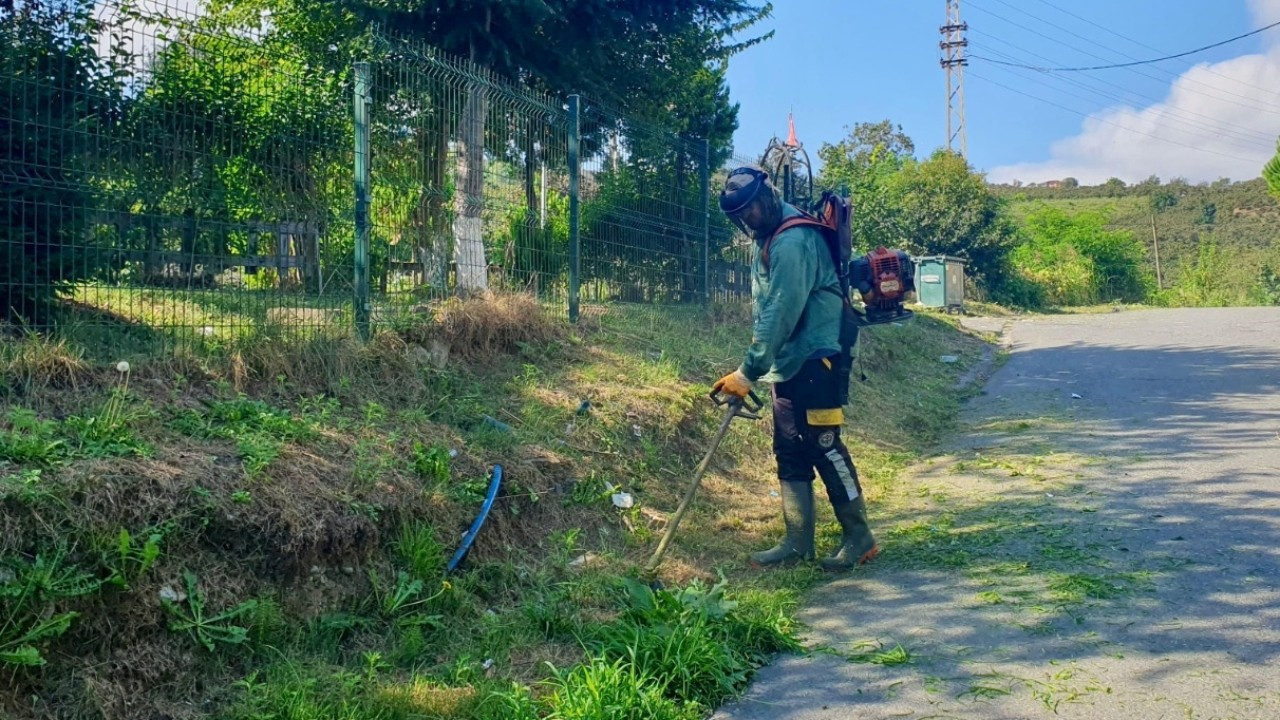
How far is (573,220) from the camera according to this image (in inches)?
306

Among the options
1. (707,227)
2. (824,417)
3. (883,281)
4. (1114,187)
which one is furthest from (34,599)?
(1114,187)

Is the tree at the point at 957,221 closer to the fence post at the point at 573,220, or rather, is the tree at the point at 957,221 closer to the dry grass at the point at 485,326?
the fence post at the point at 573,220

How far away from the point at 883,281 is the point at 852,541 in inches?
58.3

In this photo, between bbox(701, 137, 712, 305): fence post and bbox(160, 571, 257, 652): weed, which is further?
bbox(701, 137, 712, 305): fence post

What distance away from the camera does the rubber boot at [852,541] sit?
190 inches

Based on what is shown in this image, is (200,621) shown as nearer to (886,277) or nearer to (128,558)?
(128,558)

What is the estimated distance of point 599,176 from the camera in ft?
27.6

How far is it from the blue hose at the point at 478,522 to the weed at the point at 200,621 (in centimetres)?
102

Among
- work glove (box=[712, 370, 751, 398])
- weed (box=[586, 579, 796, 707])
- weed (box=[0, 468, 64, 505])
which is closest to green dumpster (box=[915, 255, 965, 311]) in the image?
work glove (box=[712, 370, 751, 398])

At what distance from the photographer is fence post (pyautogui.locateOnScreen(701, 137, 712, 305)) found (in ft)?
34.7

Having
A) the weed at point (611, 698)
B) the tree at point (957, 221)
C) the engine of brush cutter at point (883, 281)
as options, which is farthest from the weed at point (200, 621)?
the tree at point (957, 221)

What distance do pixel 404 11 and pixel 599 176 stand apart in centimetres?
303

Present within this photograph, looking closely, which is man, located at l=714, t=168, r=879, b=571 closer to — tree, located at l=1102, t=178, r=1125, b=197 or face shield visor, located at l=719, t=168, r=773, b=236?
face shield visor, located at l=719, t=168, r=773, b=236

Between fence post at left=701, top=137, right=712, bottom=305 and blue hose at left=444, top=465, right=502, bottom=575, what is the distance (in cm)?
615
